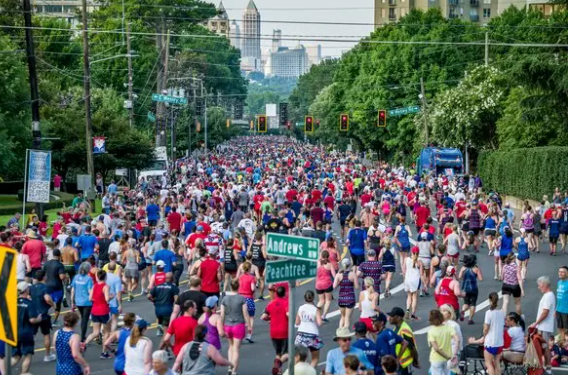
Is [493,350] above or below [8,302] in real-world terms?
below

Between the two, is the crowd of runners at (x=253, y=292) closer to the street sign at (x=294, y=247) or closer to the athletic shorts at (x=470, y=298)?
the athletic shorts at (x=470, y=298)

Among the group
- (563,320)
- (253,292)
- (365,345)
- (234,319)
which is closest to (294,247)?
(365,345)

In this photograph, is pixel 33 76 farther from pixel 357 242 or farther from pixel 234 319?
pixel 234 319

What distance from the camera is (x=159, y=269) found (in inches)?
802

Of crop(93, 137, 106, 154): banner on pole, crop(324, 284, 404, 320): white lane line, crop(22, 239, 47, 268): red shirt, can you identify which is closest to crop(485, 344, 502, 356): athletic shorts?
crop(324, 284, 404, 320): white lane line

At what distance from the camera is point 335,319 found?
73.5 feet

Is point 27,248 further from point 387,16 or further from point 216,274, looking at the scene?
point 387,16

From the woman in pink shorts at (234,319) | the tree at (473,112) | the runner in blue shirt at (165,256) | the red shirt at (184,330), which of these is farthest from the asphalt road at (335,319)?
the tree at (473,112)

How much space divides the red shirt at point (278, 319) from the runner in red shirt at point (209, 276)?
3.66 m

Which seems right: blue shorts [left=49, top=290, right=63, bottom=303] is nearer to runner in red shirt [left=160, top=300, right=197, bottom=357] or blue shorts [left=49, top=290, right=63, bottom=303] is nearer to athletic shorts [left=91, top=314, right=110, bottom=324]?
athletic shorts [left=91, top=314, right=110, bottom=324]

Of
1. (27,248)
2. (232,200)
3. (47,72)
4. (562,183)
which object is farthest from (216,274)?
(47,72)

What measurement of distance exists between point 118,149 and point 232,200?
17.4 m

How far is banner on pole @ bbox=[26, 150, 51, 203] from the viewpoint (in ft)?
99.3

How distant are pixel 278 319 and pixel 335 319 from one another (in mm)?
5845
